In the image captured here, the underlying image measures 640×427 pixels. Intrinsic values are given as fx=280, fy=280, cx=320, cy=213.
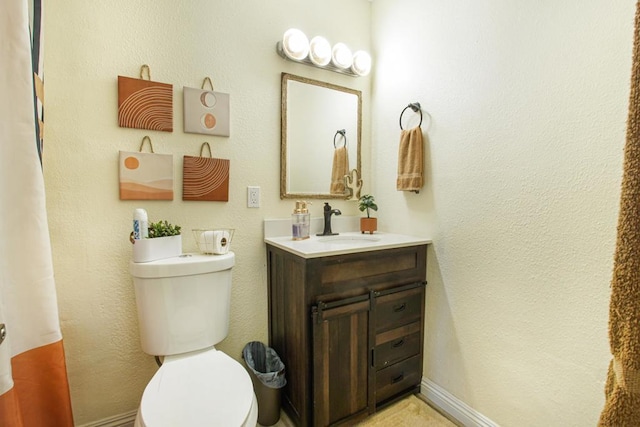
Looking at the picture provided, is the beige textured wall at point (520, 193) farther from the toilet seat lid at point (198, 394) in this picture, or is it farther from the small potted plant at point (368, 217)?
the toilet seat lid at point (198, 394)

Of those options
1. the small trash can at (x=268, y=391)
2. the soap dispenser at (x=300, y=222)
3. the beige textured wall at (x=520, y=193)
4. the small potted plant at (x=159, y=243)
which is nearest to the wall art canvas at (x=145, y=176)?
the small potted plant at (x=159, y=243)

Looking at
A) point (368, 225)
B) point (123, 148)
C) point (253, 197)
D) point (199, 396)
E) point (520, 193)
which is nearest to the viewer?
point (199, 396)

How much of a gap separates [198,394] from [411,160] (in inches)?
56.7

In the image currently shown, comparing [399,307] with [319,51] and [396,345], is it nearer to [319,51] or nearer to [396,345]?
[396,345]

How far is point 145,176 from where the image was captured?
1.31 m

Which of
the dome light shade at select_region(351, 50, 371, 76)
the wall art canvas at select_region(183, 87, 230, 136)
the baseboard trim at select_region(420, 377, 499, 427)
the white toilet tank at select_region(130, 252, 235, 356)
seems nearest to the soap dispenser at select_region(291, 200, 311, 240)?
the white toilet tank at select_region(130, 252, 235, 356)

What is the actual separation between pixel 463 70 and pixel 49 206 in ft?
6.42

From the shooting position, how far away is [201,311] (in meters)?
1.22

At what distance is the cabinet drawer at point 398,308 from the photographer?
1.39m

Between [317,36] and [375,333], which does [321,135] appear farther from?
[375,333]

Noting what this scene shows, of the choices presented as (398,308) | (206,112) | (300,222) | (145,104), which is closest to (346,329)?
(398,308)

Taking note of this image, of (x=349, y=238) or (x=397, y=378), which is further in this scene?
(x=349, y=238)

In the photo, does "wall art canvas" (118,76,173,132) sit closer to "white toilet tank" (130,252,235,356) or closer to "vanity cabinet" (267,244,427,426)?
"white toilet tank" (130,252,235,356)

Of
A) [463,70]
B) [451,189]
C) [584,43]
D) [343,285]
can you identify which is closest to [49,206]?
[343,285]
